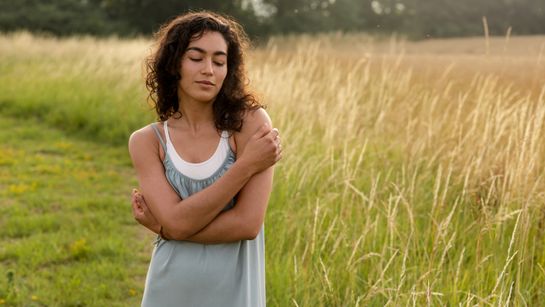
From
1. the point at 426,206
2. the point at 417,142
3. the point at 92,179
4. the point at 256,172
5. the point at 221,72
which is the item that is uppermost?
the point at 221,72

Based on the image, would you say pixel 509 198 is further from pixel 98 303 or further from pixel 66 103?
pixel 66 103

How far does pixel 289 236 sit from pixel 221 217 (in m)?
1.80

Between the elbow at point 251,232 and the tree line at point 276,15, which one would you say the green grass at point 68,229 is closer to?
the elbow at point 251,232

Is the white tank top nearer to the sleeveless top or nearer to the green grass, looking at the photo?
the sleeveless top

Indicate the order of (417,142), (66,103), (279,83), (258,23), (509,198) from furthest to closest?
1. (258,23)
2. (66,103)
3. (279,83)
4. (417,142)
5. (509,198)

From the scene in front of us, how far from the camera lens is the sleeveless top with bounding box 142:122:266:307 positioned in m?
1.94

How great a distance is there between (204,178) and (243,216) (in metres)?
0.16

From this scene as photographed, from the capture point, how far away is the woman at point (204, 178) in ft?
6.32

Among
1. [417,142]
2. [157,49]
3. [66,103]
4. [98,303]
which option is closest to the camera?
[157,49]

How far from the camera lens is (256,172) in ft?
6.42

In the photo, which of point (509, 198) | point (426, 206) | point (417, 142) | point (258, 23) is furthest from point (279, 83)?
point (258, 23)

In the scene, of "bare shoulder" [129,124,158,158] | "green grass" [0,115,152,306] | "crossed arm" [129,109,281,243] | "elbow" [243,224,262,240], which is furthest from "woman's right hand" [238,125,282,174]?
"green grass" [0,115,152,306]

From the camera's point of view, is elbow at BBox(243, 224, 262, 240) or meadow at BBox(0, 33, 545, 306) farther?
meadow at BBox(0, 33, 545, 306)

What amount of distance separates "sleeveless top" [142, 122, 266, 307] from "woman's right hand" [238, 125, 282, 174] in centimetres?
9
